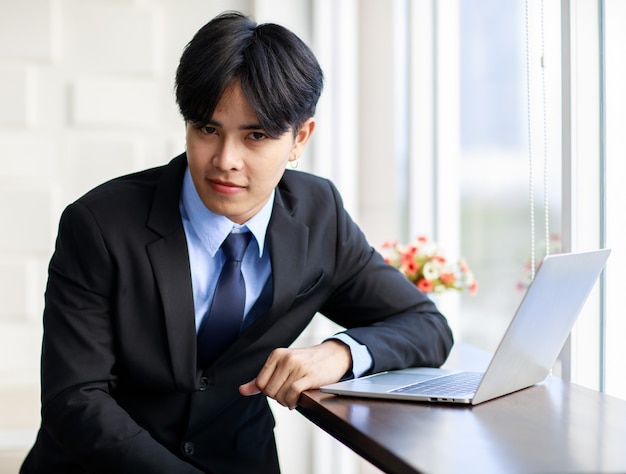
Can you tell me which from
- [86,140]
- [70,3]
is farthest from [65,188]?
[70,3]

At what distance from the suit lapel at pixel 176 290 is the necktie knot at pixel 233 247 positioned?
0.10 m

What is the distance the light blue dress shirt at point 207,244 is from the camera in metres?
1.53

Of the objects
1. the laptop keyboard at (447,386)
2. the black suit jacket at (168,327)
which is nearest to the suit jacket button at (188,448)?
the black suit jacket at (168,327)

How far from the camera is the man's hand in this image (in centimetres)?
135

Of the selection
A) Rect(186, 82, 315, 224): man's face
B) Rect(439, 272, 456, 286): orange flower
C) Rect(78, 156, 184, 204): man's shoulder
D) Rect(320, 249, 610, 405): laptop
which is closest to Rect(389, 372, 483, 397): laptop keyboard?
Rect(320, 249, 610, 405): laptop

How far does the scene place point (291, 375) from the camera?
1.36m

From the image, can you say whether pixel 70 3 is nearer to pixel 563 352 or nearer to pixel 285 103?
pixel 285 103

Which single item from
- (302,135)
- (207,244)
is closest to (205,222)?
(207,244)

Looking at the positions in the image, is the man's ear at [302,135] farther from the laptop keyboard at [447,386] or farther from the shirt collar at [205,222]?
the laptop keyboard at [447,386]

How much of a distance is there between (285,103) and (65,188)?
1817 mm

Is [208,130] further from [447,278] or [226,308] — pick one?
[447,278]

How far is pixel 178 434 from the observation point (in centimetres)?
156

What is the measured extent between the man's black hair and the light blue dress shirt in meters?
0.18

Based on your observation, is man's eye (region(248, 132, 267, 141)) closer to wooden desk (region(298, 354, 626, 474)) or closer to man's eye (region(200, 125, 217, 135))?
man's eye (region(200, 125, 217, 135))
